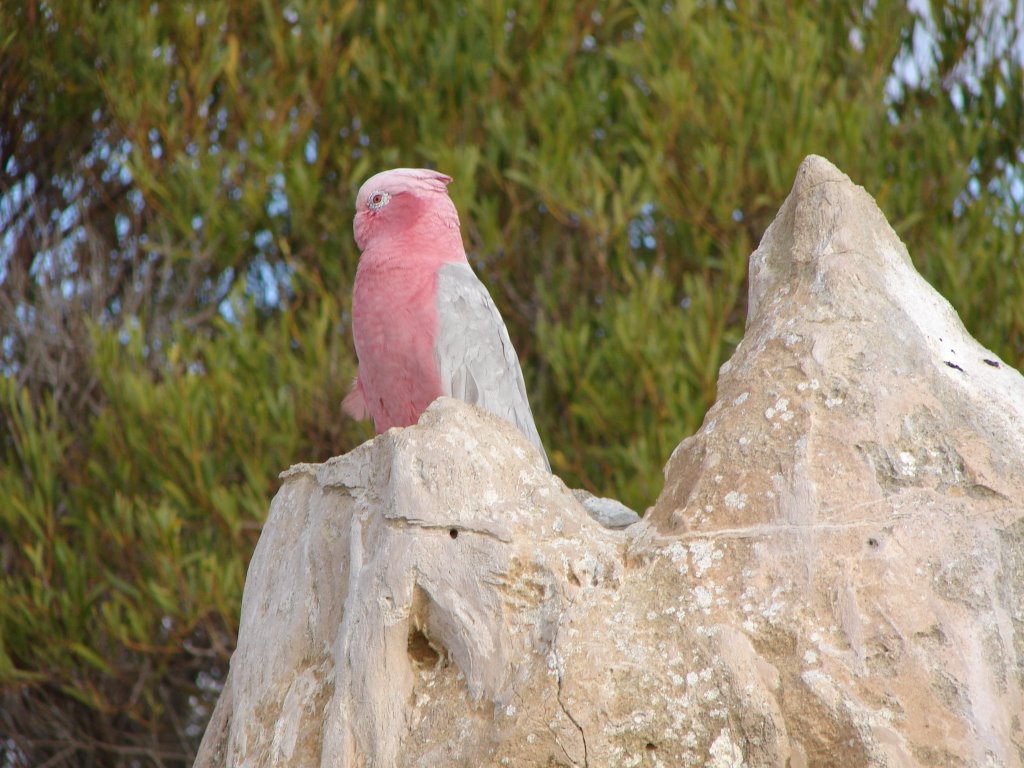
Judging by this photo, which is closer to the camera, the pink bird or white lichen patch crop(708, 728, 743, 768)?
white lichen patch crop(708, 728, 743, 768)

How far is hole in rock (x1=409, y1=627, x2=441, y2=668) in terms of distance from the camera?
3309mm

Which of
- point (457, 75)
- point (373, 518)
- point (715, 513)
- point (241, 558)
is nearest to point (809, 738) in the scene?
point (715, 513)

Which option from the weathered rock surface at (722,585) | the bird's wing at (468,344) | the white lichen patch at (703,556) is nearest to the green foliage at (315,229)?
the bird's wing at (468,344)

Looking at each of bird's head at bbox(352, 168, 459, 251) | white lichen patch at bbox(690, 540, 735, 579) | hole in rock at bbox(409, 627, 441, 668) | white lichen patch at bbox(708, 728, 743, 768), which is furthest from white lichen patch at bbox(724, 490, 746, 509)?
bird's head at bbox(352, 168, 459, 251)

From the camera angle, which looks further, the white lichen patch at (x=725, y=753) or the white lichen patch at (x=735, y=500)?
the white lichen patch at (x=735, y=500)

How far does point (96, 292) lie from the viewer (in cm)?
861

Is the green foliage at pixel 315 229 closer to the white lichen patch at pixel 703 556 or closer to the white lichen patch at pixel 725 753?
the white lichen patch at pixel 703 556

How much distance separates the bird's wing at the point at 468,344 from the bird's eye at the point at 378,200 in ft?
1.17

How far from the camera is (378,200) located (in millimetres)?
5051

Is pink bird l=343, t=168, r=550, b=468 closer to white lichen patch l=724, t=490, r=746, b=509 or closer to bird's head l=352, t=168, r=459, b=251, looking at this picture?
bird's head l=352, t=168, r=459, b=251

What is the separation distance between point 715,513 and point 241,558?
487cm

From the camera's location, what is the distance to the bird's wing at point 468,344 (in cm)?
503

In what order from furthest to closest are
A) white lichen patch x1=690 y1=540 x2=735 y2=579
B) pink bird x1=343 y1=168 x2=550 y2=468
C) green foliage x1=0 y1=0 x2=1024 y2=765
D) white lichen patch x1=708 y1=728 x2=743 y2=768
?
1. green foliage x1=0 y1=0 x2=1024 y2=765
2. pink bird x1=343 y1=168 x2=550 y2=468
3. white lichen patch x1=690 y1=540 x2=735 y2=579
4. white lichen patch x1=708 y1=728 x2=743 y2=768

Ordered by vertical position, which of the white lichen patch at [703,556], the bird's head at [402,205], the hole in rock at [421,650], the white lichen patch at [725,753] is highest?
the bird's head at [402,205]
